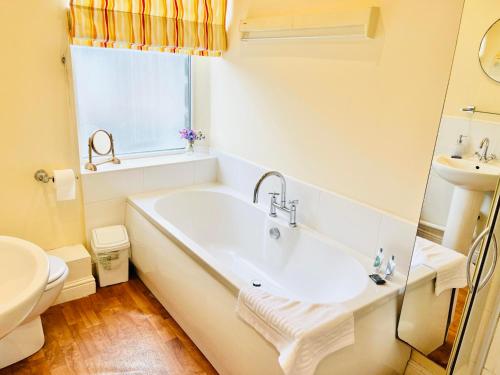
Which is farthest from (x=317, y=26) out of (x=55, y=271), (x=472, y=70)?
(x=55, y=271)

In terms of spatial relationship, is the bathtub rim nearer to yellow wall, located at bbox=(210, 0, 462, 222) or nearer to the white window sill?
the white window sill

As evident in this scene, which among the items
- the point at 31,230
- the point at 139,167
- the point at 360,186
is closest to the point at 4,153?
the point at 31,230

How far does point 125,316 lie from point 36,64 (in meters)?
1.62

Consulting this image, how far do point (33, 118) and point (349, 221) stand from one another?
1.97 metres

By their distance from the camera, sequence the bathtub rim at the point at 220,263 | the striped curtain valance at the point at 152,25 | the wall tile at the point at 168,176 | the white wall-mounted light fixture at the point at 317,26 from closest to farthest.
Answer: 1. the bathtub rim at the point at 220,263
2. the white wall-mounted light fixture at the point at 317,26
3. the striped curtain valance at the point at 152,25
4. the wall tile at the point at 168,176

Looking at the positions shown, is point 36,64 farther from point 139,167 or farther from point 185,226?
point 185,226

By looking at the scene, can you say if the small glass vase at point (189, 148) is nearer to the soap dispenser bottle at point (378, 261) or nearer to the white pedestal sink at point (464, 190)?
the soap dispenser bottle at point (378, 261)

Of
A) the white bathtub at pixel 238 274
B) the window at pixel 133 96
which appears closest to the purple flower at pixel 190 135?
the window at pixel 133 96

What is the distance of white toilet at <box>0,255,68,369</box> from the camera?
1894 mm

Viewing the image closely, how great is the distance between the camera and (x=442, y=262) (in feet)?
5.40

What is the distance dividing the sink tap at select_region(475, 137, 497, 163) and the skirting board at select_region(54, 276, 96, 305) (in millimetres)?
2376

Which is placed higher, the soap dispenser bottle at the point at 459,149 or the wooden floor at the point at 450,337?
the soap dispenser bottle at the point at 459,149

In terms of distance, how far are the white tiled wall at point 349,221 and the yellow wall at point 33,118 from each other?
134cm

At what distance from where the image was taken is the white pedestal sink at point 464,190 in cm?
146
